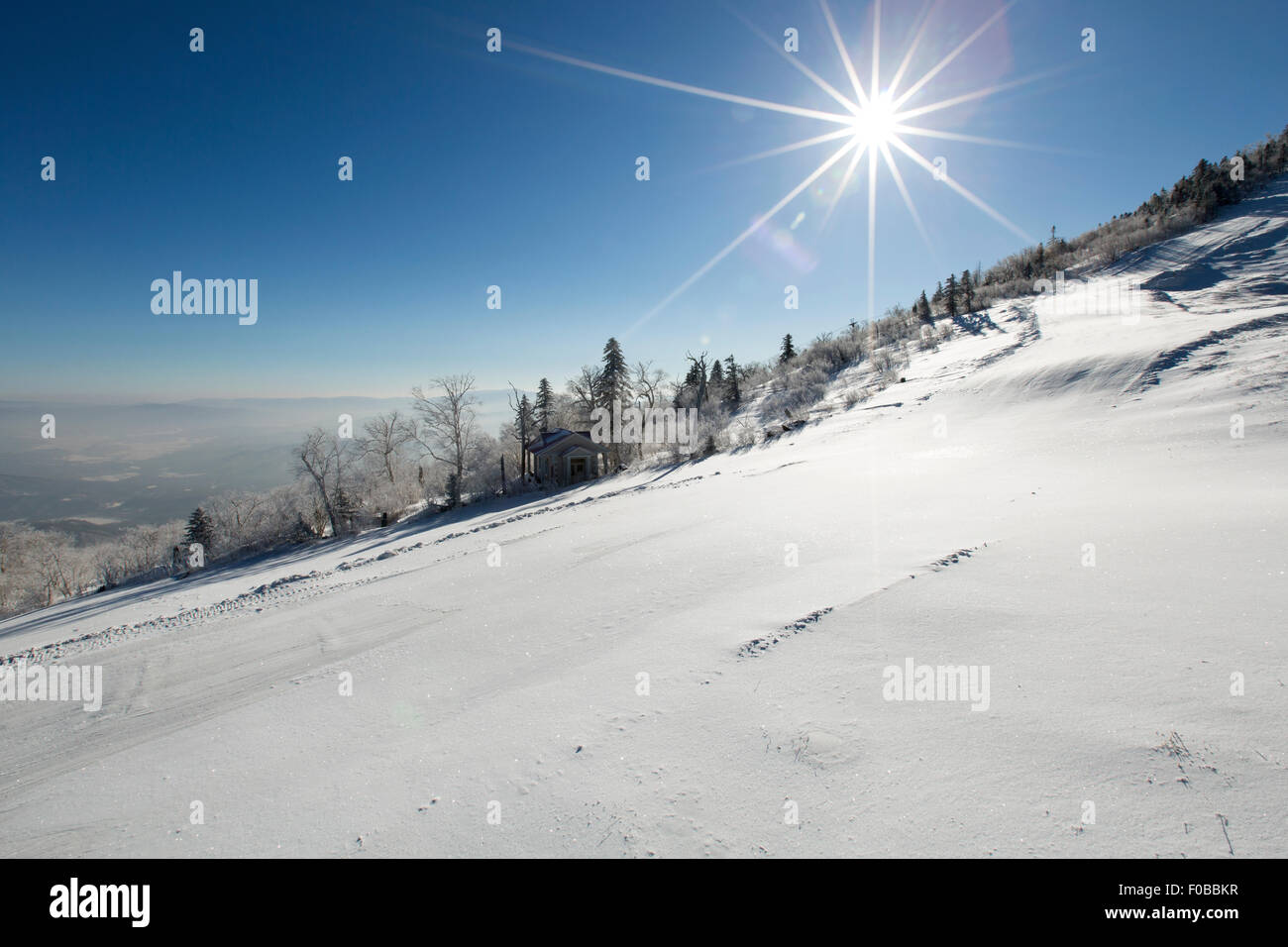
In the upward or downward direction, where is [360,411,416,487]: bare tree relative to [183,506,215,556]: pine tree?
upward

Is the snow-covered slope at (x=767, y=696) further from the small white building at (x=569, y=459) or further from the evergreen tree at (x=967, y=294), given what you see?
the evergreen tree at (x=967, y=294)

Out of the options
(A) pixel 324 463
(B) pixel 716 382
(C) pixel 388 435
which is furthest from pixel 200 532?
(B) pixel 716 382

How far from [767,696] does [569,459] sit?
1217 inches

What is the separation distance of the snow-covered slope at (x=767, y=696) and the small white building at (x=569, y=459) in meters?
25.3

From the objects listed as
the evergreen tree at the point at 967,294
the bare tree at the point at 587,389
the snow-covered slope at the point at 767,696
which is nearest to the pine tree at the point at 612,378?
the bare tree at the point at 587,389

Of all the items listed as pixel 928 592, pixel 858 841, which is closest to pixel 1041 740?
pixel 858 841

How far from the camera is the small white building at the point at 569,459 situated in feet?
108

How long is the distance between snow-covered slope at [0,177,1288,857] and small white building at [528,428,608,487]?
25297 mm

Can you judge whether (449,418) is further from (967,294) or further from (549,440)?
(967,294)

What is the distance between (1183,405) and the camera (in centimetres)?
869

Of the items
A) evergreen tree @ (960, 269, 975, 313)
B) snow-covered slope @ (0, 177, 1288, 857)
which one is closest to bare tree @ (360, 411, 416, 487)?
snow-covered slope @ (0, 177, 1288, 857)

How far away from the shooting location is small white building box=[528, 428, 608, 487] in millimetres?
32906

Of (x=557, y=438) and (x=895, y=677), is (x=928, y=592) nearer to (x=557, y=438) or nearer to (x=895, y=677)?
(x=895, y=677)

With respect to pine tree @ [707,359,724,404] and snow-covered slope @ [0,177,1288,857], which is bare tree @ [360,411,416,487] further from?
snow-covered slope @ [0,177,1288,857]
